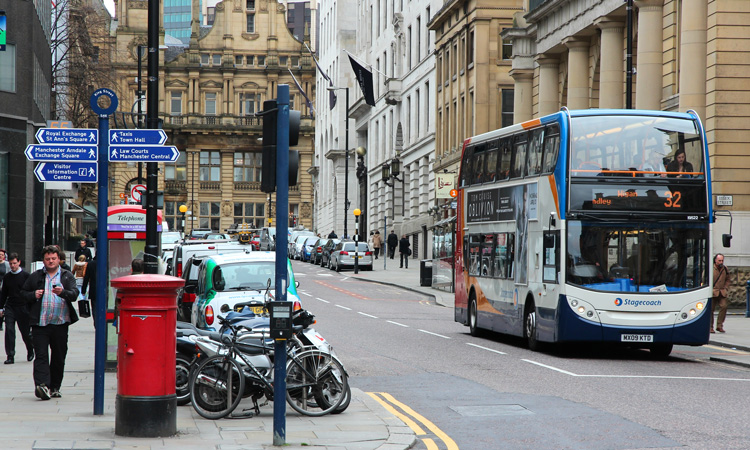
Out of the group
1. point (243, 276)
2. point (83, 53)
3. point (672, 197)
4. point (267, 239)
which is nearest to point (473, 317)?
point (672, 197)

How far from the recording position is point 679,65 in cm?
3094

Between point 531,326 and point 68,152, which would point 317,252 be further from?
point 68,152

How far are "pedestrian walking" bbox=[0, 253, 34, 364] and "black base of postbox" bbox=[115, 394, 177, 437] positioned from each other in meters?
4.86

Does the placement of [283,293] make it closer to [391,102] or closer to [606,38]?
[606,38]

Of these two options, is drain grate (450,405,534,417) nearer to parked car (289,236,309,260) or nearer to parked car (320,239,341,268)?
parked car (320,239,341,268)

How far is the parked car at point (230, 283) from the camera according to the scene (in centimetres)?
1719

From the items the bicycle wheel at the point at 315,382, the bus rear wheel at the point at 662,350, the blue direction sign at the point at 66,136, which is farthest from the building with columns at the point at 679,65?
the blue direction sign at the point at 66,136

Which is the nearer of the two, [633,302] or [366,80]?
[633,302]

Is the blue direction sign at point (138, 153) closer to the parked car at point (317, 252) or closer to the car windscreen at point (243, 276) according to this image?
the car windscreen at point (243, 276)

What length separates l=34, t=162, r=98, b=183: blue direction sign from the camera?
11.4 meters

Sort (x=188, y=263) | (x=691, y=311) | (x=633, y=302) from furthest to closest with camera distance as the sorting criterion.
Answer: (x=188, y=263), (x=691, y=311), (x=633, y=302)

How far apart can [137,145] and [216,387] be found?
292 centimetres

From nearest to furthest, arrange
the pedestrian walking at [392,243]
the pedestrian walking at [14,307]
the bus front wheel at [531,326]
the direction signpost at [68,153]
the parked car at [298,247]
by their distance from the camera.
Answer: the direction signpost at [68,153] < the pedestrian walking at [14,307] < the bus front wheel at [531,326] < the pedestrian walking at [392,243] < the parked car at [298,247]

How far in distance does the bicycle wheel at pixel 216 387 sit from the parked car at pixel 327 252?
45.8m
